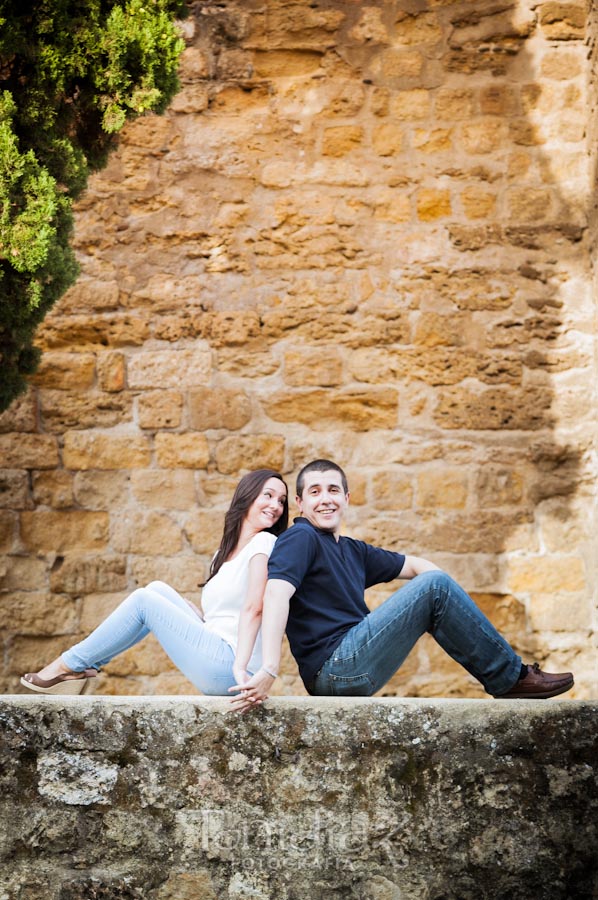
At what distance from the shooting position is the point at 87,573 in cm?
534

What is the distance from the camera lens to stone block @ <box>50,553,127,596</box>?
5.33 meters

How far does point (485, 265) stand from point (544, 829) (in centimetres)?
354

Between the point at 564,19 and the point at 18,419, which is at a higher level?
the point at 564,19

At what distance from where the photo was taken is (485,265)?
216 inches

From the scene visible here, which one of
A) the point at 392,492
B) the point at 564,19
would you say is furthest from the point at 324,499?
the point at 564,19

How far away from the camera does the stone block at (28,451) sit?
5.44 meters

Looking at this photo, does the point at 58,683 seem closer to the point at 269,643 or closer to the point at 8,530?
the point at 269,643

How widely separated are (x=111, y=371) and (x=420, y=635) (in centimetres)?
305

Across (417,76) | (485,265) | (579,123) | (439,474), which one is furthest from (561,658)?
(417,76)

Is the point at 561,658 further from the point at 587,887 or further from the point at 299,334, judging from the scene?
the point at 587,887

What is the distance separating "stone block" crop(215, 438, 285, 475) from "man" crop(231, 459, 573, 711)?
2.28 meters

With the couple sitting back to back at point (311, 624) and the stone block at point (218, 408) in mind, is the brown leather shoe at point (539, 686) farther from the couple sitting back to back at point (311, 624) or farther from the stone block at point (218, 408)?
the stone block at point (218, 408)

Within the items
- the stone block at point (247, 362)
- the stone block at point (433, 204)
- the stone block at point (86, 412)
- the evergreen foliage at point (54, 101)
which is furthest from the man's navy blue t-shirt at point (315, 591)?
the stone block at point (433, 204)

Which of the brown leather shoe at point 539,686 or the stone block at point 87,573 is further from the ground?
the stone block at point 87,573
